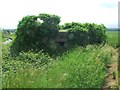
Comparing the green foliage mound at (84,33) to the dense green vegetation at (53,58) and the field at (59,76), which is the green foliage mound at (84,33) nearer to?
the dense green vegetation at (53,58)

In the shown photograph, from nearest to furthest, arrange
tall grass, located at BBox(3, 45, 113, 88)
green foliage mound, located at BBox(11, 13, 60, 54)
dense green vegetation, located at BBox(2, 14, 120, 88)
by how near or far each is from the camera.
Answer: tall grass, located at BBox(3, 45, 113, 88) → dense green vegetation, located at BBox(2, 14, 120, 88) → green foliage mound, located at BBox(11, 13, 60, 54)

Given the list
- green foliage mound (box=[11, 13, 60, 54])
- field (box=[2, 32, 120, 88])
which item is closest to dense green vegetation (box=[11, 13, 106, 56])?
green foliage mound (box=[11, 13, 60, 54])

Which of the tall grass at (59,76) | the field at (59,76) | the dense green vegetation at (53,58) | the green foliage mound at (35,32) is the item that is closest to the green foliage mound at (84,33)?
the dense green vegetation at (53,58)

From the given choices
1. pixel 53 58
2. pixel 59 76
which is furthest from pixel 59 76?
pixel 53 58

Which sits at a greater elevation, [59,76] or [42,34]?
[42,34]

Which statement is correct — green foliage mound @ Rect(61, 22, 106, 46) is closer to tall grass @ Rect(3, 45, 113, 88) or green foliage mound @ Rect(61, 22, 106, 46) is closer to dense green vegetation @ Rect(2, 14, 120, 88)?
dense green vegetation @ Rect(2, 14, 120, 88)

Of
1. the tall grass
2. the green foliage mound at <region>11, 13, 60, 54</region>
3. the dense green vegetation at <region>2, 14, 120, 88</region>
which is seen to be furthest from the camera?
the green foliage mound at <region>11, 13, 60, 54</region>

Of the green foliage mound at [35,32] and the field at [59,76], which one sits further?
the green foliage mound at [35,32]

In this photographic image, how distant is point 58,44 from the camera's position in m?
20.2

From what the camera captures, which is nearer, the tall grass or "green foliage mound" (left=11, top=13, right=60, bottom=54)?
the tall grass

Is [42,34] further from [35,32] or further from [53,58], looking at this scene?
[53,58]

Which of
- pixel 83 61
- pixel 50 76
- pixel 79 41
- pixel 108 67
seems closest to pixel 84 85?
pixel 50 76

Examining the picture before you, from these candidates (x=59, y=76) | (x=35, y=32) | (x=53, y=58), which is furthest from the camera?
(x=35, y=32)

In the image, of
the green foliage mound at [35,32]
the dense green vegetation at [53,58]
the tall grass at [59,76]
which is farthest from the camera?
the green foliage mound at [35,32]
